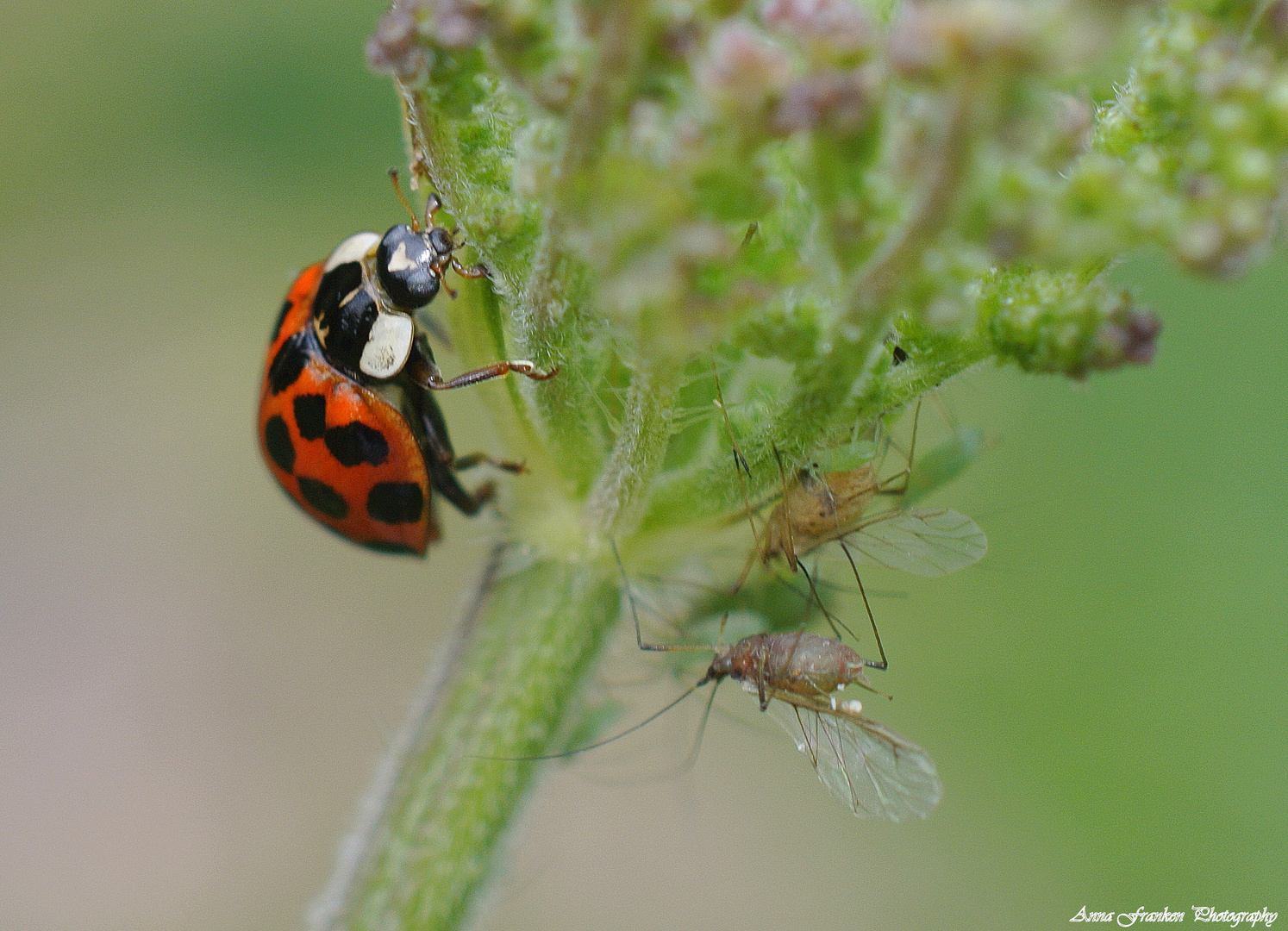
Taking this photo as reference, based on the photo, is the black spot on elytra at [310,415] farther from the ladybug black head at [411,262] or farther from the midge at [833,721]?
the midge at [833,721]

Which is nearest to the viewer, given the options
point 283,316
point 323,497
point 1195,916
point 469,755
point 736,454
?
point 736,454

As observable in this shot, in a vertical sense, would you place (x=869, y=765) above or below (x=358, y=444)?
below

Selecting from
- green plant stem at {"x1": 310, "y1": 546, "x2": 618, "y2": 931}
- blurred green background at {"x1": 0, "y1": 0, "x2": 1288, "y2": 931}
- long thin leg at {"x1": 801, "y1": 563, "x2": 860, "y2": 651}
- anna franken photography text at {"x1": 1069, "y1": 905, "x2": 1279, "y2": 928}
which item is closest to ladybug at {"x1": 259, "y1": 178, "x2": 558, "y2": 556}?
green plant stem at {"x1": 310, "y1": 546, "x2": 618, "y2": 931}

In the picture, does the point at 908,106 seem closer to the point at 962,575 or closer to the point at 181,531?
the point at 962,575

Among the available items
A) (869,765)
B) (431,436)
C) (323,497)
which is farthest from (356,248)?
(869,765)

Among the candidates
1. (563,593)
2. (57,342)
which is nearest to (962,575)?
(563,593)

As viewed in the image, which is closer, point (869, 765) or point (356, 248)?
point (869, 765)

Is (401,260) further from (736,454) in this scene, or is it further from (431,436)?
(736,454)
